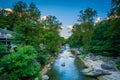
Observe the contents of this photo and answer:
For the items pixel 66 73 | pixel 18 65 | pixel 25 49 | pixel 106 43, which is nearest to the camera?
pixel 18 65

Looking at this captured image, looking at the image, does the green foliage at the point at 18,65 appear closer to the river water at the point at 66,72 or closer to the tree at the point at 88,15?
the river water at the point at 66,72

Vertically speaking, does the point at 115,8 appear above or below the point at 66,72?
above

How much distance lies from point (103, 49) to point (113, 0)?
763 inches

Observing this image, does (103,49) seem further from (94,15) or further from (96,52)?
(94,15)

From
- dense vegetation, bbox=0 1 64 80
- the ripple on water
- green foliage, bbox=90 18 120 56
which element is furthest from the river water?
green foliage, bbox=90 18 120 56

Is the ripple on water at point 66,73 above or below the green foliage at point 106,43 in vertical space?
below

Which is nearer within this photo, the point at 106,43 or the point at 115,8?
the point at 115,8

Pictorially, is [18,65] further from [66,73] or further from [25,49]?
[66,73]

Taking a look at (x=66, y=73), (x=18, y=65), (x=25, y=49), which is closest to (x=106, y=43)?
(x=66, y=73)

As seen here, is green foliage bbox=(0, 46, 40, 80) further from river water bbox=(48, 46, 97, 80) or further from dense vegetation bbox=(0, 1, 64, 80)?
river water bbox=(48, 46, 97, 80)

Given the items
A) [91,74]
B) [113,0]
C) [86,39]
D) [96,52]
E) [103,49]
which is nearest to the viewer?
[113,0]

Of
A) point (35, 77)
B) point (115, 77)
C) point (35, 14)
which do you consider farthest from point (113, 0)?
point (35, 14)

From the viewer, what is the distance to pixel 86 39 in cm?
5709

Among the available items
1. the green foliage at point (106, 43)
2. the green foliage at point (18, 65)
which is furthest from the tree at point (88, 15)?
the green foliage at point (18, 65)
